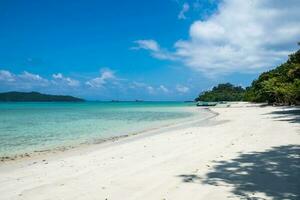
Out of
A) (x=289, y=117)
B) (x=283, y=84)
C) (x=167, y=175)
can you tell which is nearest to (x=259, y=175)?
(x=167, y=175)

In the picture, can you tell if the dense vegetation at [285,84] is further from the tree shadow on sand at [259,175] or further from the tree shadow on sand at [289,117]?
the tree shadow on sand at [259,175]

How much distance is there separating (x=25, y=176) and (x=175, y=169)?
179 inches

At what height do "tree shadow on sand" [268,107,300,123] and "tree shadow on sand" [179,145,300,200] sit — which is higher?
"tree shadow on sand" [268,107,300,123]

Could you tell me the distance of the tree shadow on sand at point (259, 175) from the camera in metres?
7.92

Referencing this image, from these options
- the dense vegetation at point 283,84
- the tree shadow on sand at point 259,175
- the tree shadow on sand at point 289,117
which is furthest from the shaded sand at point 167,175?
the dense vegetation at point 283,84

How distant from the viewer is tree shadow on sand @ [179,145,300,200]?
792cm

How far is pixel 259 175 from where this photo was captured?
9438mm

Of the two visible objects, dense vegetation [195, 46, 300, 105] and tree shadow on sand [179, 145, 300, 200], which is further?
dense vegetation [195, 46, 300, 105]

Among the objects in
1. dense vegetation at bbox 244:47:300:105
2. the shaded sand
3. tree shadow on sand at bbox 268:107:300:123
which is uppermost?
dense vegetation at bbox 244:47:300:105

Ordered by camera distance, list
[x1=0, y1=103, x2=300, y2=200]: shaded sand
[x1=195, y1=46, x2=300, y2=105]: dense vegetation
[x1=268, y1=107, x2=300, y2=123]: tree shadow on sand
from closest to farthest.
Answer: [x1=0, y1=103, x2=300, y2=200]: shaded sand < [x1=268, y1=107, x2=300, y2=123]: tree shadow on sand < [x1=195, y1=46, x2=300, y2=105]: dense vegetation

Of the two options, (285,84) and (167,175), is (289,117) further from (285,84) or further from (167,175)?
(167,175)

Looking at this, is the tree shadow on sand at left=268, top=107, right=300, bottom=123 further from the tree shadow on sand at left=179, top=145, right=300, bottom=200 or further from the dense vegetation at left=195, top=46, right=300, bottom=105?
the tree shadow on sand at left=179, top=145, right=300, bottom=200

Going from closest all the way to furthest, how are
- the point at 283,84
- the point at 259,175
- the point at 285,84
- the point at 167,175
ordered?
1. the point at 259,175
2. the point at 167,175
3. the point at 285,84
4. the point at 283,84

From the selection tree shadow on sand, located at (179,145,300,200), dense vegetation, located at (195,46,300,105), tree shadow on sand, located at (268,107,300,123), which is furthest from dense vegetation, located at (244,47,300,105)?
tree shadow on sand, located at (179,145,300,200)
